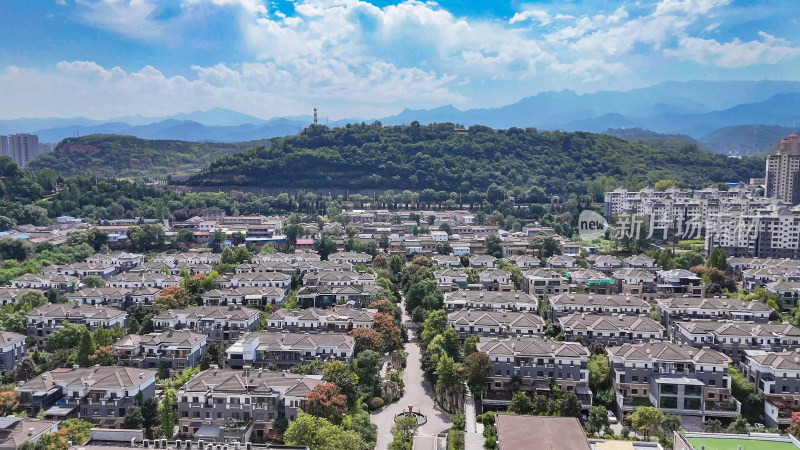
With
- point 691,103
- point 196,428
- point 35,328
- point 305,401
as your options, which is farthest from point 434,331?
point 691,103

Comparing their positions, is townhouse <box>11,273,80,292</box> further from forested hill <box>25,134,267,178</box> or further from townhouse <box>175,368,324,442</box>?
forested hill <box>25,134,267,178</box>

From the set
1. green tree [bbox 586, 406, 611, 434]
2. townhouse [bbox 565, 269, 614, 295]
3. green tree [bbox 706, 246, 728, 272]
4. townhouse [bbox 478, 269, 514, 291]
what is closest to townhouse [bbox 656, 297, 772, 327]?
townhouse [bbox 565, 269, 614, 295]

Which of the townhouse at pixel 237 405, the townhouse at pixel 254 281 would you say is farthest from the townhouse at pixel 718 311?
the townhouse at pixel 254 281

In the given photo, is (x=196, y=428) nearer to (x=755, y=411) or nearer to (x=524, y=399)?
(x=524, y=399)

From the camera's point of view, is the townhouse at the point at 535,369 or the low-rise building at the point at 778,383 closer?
the low-rise building at the point at 778,383

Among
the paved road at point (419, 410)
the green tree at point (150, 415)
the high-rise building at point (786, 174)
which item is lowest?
the paved road at point (419, 410)

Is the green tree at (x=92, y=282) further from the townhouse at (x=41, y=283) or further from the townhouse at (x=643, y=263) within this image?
the townhouse at (x=643, y=263)
